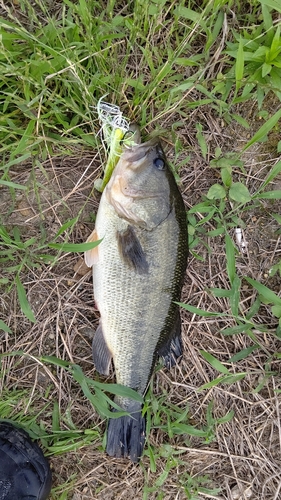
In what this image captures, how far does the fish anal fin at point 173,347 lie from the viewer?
2.98 meters

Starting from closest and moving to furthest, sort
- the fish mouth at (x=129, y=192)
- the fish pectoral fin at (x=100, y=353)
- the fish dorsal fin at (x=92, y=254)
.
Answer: the fish mouth at (x=129, y=192) < the fish dorsal fin at (x=92, y=254) < the fish pectoral fin at (x=100, y=353)

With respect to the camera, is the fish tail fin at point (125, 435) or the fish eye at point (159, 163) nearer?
the fish eye at point (159, 163)

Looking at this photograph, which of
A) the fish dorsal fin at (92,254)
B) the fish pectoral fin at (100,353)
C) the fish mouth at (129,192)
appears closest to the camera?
the fish mouth at (129,192)

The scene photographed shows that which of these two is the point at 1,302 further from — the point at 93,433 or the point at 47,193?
the point at 93,433

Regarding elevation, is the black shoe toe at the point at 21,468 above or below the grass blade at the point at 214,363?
below

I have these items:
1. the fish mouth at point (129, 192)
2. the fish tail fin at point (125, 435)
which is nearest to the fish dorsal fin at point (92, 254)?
the fish mouth at point (129, 192)

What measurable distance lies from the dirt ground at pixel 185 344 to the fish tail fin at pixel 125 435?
0.43 ft

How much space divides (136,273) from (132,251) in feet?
0.50

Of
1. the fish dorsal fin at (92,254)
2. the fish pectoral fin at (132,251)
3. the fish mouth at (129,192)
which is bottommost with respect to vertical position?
the fish dorsal fin at (92,254)

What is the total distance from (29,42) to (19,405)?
2.45 meters

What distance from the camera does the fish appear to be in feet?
8.84

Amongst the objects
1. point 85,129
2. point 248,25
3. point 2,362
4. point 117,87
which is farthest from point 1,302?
point 248,25

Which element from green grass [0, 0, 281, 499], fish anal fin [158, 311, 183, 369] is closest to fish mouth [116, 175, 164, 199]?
green grass [0, 0, 281, 499]

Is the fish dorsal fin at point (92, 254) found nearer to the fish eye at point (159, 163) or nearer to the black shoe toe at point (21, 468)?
the fish eye at point (159, 163)
